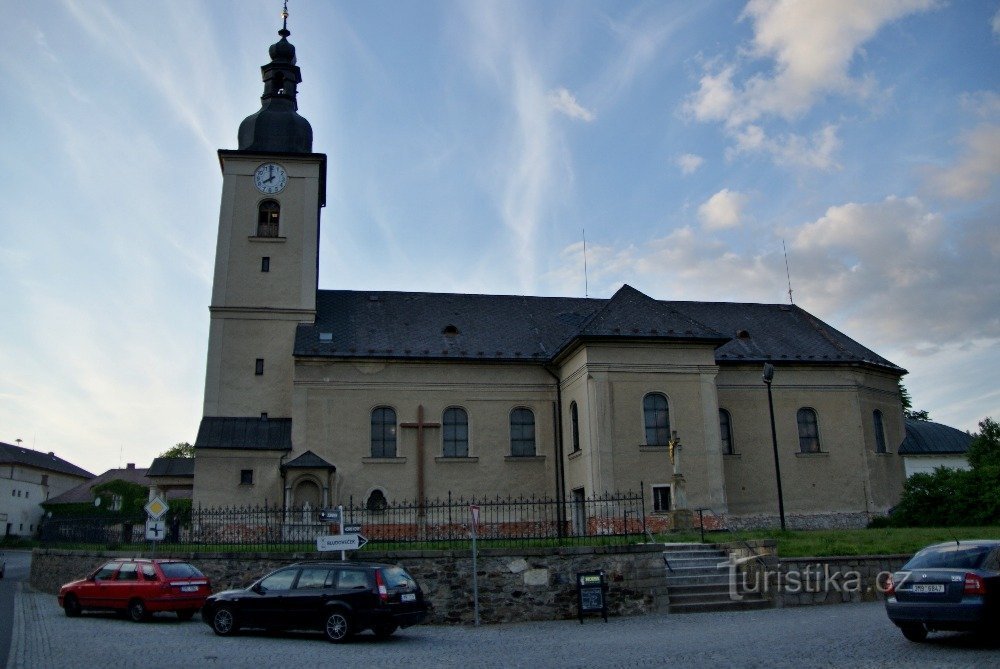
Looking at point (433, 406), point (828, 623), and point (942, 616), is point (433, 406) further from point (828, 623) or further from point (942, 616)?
point (942, 616)

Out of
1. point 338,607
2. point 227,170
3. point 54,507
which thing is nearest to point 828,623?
point 338,607

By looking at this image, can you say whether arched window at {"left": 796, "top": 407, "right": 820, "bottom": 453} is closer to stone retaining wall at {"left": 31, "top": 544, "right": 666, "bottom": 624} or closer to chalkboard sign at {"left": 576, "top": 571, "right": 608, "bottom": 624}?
stone retaining wall at {"left": 31, "top": 544, "right": 666, "bottom": 624}

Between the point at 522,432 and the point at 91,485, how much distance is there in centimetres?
6417

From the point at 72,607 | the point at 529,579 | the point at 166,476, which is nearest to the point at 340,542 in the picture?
the point at 529,579

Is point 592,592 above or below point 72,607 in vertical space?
above

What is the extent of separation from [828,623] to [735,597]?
3461mm

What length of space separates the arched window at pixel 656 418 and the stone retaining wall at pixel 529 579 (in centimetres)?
1160

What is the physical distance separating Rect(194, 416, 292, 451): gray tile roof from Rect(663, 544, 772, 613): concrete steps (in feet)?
53.7

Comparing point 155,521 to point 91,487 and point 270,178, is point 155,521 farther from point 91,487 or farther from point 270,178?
point 91,487

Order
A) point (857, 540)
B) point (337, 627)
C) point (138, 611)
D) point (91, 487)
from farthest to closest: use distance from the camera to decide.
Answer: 1. point (91, 487)
2. point (857, 540)
3. point (138, 611)
4. point (337, 627)

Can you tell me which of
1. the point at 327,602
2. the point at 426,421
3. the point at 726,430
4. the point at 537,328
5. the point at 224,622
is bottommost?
the point at 224,622

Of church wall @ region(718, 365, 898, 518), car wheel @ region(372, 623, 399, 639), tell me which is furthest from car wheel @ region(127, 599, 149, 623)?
church wall @ region(718, 365, 898, 518)

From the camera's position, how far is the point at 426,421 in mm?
31422

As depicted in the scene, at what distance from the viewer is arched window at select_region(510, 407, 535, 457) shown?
31953mm
